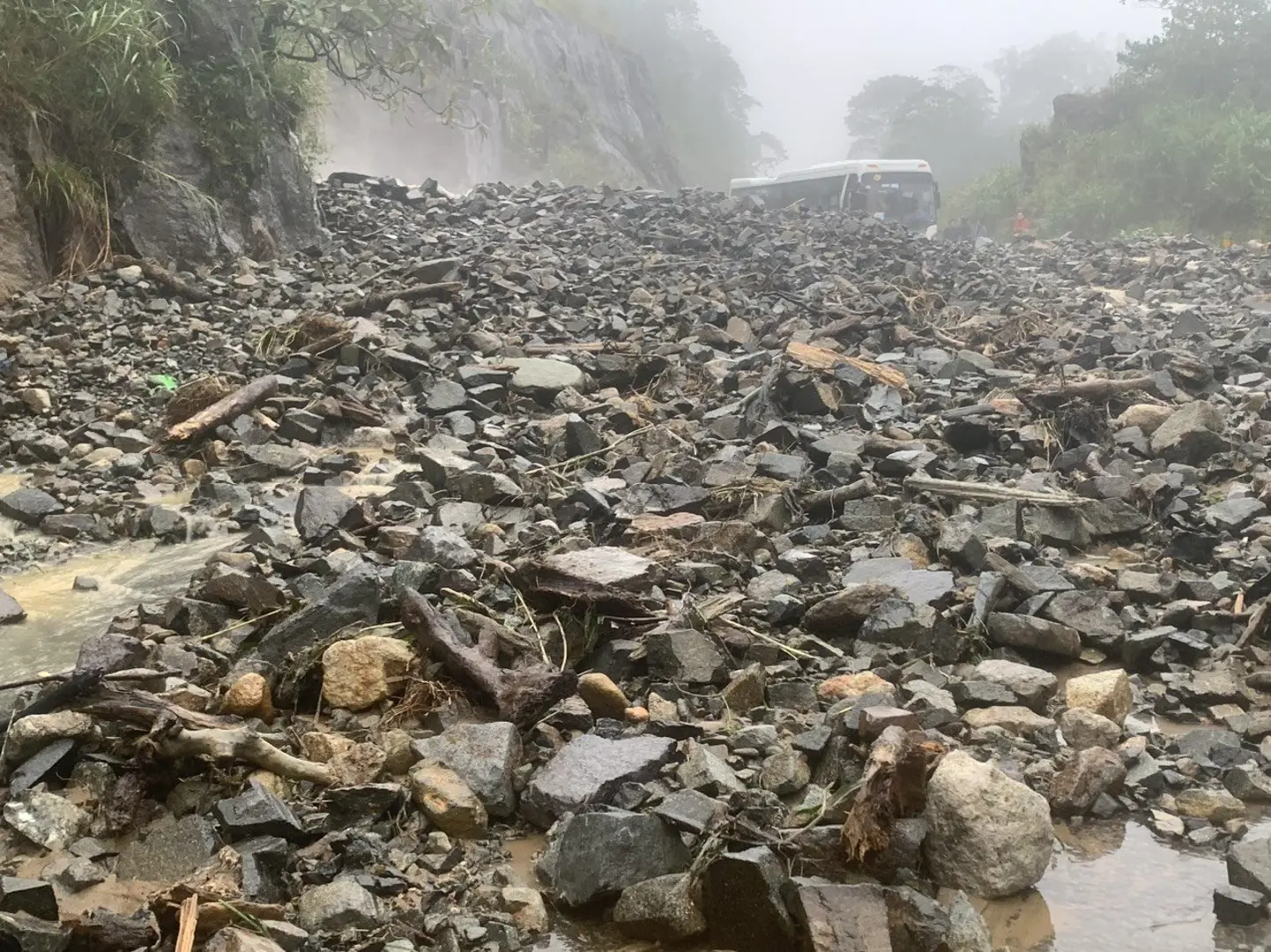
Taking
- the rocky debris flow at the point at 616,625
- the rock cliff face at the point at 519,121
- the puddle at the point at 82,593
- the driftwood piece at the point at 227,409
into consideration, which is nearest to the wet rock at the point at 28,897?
the rocky debris flow at the point at 616,625

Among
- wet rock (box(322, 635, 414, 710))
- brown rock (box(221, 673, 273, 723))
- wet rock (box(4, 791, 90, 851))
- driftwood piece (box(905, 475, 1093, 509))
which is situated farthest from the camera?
driftwood piece (box(905, 475, 1093, 509))

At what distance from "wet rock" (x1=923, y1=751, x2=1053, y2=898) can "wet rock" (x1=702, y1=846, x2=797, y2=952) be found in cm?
38

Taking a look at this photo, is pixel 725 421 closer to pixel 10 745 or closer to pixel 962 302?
pixel 10 745

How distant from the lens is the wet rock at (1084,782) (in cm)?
214

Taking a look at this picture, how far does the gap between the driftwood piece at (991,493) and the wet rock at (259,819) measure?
10.3 feet

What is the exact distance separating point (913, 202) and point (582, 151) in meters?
13.5

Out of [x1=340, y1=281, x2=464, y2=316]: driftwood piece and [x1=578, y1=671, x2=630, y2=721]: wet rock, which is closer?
[x1=578, y1=671, x2=630, y2=721]: wet rock

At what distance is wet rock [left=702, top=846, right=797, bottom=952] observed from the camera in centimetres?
172

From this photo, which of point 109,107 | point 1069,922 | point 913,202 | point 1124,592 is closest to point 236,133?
point 109,107

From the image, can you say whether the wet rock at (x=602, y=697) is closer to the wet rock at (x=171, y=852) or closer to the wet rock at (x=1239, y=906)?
the wet rock at (x=171, y=852)

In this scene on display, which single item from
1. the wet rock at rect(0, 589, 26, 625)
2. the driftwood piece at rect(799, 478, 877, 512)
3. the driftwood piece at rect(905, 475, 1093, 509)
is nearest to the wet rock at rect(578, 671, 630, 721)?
the driftwood piece at rect(799, 478, 877, 512)

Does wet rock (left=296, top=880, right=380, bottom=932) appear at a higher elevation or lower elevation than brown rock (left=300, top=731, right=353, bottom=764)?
Result: higher

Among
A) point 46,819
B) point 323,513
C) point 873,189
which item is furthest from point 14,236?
point 873,189

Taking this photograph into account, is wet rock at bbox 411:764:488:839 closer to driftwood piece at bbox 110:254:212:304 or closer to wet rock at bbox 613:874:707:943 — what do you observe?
wet rock at bbox 613:874:707:943
